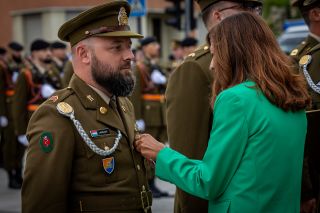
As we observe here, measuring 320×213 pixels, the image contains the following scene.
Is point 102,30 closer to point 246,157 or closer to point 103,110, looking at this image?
point 103,110

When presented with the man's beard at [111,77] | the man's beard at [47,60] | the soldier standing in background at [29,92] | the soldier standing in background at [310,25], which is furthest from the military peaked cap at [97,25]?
the man's beard at [47,60]

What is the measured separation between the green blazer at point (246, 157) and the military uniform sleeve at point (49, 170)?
58 cm

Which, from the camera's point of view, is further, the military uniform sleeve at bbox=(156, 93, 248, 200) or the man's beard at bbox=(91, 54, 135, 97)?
the man's beard at bbox=(91, 54, 135, 97)

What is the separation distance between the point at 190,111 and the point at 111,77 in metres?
0.54

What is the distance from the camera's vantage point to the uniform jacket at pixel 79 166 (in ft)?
10.5

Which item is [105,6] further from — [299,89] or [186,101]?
[299,89]

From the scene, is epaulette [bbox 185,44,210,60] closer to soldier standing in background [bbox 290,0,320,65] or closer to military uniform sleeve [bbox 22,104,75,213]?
military uniform sleeve [bbox 22,104,75,213]

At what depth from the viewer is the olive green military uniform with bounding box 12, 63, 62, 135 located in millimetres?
9570

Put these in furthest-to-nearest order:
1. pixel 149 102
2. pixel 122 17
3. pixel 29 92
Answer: pixel 149 102 → pixel 29 92 → pixel 122 17

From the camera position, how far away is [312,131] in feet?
14.0

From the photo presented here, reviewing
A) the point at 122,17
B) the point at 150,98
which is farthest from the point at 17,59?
the point at 122,17

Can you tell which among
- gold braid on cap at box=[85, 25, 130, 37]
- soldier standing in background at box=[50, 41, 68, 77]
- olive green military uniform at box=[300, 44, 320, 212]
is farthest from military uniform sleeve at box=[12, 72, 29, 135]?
gold braid on cap at box=[85, 25, 130, 37]

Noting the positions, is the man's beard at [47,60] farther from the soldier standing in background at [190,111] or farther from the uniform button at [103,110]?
the uniform button at [103,110]

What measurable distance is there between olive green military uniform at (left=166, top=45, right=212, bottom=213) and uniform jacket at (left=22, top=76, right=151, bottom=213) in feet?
1.13
